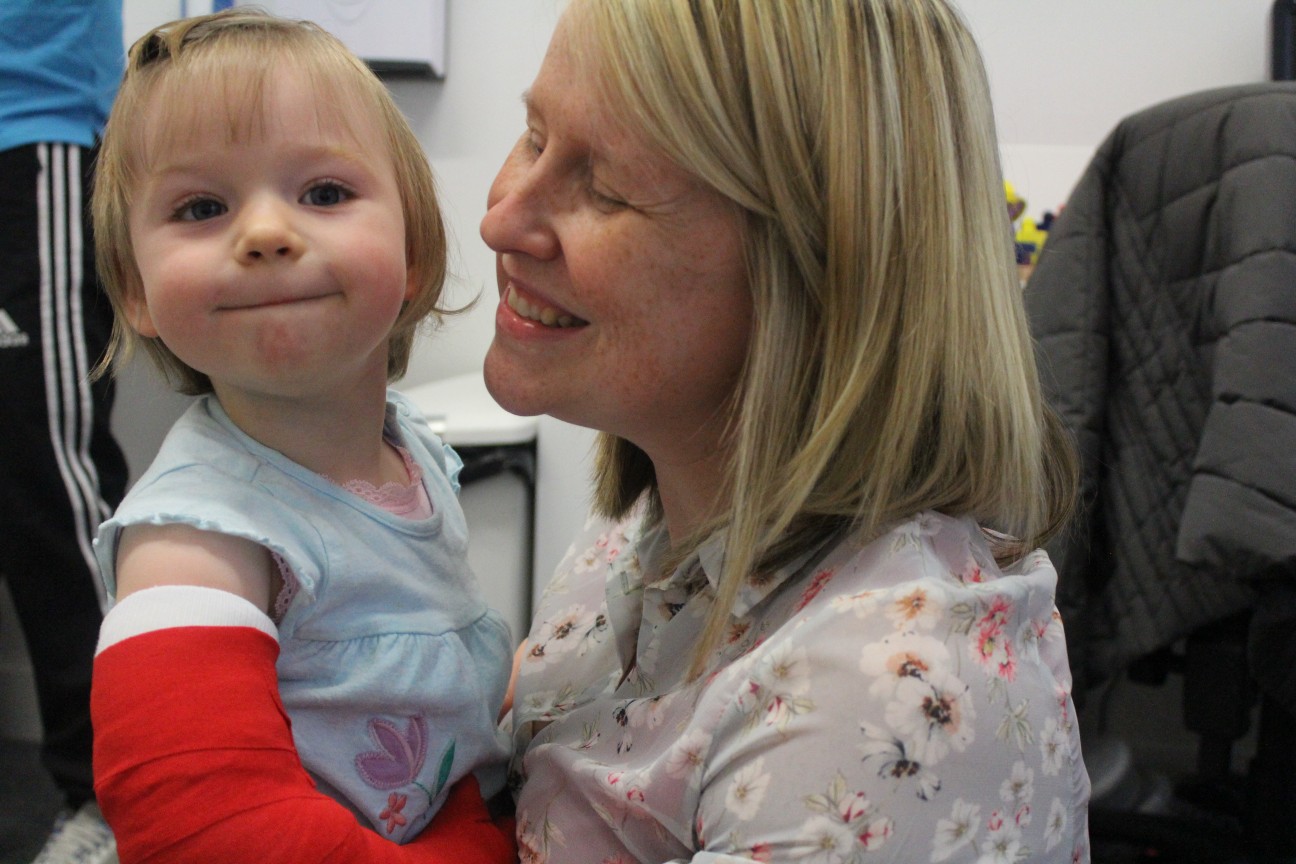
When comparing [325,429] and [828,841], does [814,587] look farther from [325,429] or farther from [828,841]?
[325,429]

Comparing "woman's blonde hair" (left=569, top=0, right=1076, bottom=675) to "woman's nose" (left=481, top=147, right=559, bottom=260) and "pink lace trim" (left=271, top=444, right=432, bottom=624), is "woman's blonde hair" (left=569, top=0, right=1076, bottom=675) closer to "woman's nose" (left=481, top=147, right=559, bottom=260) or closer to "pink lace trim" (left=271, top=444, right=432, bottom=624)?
"woman's nose" (left=481, top=147, right=559, bottom=260)

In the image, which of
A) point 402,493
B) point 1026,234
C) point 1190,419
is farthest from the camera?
point 1026,234

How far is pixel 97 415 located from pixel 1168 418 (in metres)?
1.64

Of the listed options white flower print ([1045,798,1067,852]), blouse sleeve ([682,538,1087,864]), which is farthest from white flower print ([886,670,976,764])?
white flower print ([1045,798,1067,852])

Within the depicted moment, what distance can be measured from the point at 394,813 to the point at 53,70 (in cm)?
137

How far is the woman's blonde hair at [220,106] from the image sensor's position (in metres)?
0.74

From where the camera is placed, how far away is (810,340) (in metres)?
0.72

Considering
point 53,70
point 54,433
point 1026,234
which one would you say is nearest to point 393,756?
point 54,433

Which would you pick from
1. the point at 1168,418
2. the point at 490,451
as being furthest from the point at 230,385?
the point at 1168,418

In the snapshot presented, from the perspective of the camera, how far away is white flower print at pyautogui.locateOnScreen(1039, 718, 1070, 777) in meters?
0.62

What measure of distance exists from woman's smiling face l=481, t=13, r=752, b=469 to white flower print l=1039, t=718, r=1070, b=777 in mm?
316

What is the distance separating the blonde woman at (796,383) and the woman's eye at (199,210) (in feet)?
0.62

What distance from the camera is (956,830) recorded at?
1.84 ft

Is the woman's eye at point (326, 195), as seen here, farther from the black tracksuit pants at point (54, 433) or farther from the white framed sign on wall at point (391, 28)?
the white framed sign on wall at point (391, 28)
